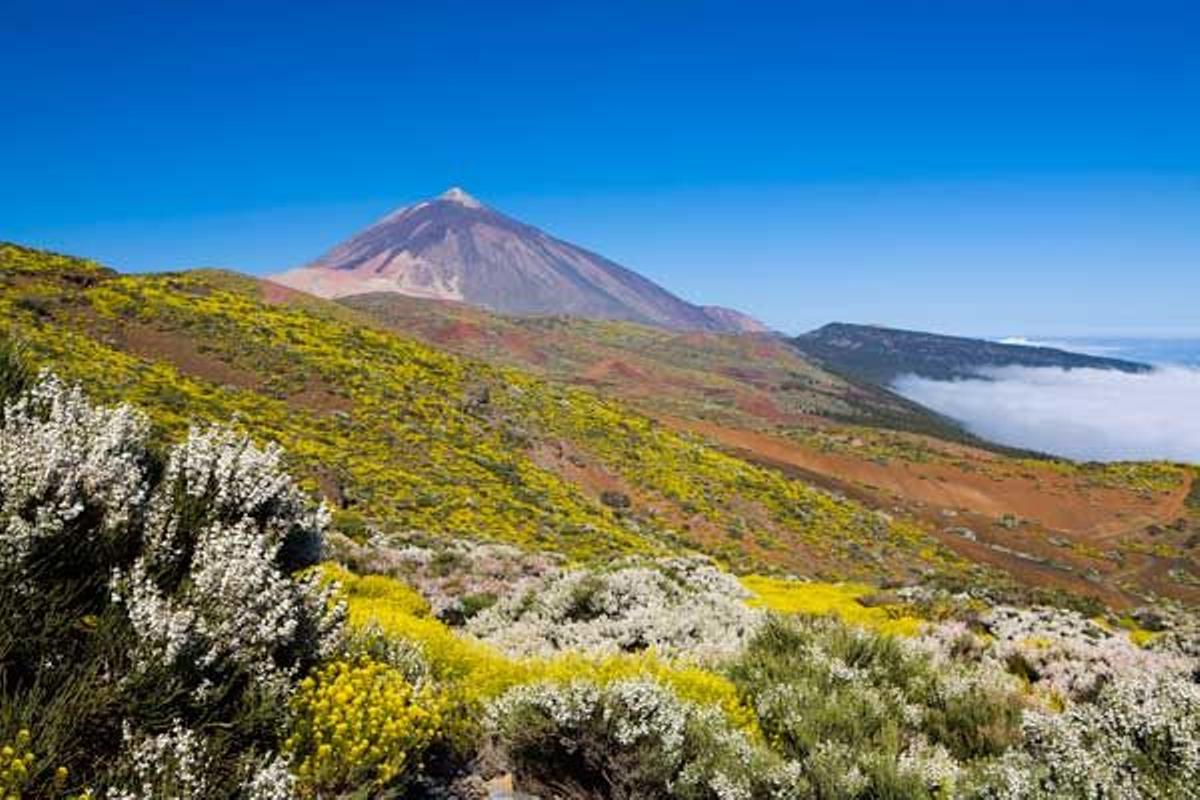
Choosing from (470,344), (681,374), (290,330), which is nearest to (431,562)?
(290,330)

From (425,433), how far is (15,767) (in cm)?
3394

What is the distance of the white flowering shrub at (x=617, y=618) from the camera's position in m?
10.1

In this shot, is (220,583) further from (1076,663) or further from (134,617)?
(1076,663)

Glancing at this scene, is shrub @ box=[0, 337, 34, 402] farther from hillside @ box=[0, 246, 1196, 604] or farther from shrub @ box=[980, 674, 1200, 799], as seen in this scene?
hillside @ box=[0, 246, 1196, 604]

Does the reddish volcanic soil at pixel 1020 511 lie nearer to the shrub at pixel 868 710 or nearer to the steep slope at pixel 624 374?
the steep slope at pixel 624 374

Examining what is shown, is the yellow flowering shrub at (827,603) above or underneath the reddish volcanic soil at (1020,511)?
above

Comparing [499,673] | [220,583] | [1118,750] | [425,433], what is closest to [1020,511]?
[425,433]

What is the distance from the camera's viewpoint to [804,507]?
4947 cm

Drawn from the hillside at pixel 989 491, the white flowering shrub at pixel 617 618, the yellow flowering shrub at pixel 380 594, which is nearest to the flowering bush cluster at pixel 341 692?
the white flowering shrub at pixel 617 618

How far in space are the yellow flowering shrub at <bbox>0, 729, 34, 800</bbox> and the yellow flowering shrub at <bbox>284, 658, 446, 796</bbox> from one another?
3.73 feet

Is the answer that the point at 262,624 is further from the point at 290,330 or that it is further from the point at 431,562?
the point at 290,330

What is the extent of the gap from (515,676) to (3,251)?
46.6m

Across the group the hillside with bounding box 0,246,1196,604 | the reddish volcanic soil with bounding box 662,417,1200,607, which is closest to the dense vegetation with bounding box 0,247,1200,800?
the hillside with bounding box 0,246,1196,604

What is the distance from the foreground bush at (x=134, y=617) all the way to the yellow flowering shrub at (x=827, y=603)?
9.52 meters
